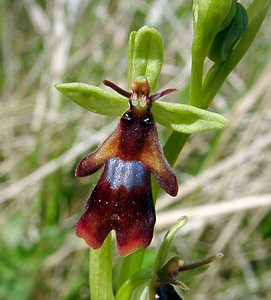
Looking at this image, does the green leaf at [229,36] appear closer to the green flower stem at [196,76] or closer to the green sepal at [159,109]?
the green flower stem at [196,76]

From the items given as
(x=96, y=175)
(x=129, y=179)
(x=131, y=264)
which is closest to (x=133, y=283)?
(x=131, y=264)

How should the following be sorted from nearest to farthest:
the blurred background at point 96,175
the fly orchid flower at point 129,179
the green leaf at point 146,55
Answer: the fly orchid flower at point 129,179 → the green leaf at point 146,55 → the blurred background at point 96,175

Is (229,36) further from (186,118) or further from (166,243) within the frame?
(166,243)

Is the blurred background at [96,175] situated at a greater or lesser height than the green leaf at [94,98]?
lesser

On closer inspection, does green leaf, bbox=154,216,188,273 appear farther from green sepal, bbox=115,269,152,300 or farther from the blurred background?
the blurred background

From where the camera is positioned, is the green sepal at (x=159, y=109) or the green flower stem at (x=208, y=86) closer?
the green sepal at (x=159, y=109)

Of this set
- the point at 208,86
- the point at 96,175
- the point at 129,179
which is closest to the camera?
the point at 129,179

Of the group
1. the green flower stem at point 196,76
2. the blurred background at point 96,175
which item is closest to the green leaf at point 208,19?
the green flower stem at point 196,76

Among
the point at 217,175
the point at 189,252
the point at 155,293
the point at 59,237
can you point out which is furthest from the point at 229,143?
the point at 155,293
